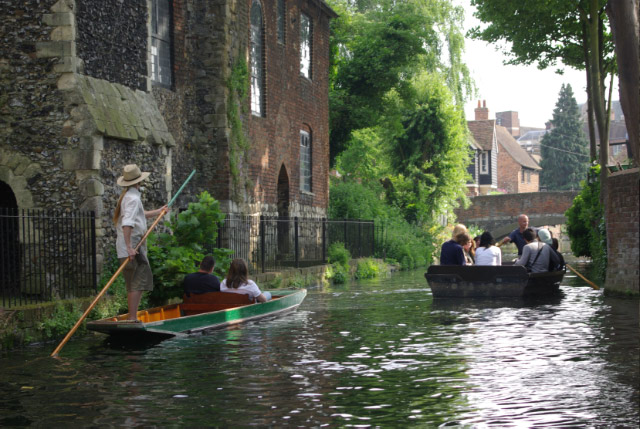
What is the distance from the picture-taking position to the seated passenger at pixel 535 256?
62.5 ft

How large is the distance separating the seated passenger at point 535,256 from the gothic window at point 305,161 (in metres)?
10.2

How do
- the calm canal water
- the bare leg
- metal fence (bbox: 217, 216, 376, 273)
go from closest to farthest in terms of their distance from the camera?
the calm canal water, the bare leg, metal fence (bbox: 217, 216, 376, 273)

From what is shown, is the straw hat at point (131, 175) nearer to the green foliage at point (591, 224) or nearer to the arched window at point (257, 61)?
the arched window at point (257, 61)

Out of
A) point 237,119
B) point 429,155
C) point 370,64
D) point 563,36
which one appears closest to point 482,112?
point 429,155

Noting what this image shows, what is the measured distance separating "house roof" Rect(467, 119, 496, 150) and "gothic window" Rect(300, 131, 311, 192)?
4540cm

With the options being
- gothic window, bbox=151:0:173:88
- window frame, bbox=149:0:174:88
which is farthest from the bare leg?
gothic window, bbox=151:0:173:88

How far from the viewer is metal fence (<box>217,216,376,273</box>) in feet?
66.9

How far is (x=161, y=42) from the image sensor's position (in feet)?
67.0

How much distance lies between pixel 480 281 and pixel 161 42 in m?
9.05

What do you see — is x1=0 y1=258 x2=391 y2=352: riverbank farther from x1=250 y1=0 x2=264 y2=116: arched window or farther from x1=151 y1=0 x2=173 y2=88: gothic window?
x1=250 y1=0 x2=264 y2=116: arched window

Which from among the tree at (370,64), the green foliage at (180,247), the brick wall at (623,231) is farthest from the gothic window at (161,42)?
the tree at (370,64)

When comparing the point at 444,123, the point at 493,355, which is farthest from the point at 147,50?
the point at 444,123

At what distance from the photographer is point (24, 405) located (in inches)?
308

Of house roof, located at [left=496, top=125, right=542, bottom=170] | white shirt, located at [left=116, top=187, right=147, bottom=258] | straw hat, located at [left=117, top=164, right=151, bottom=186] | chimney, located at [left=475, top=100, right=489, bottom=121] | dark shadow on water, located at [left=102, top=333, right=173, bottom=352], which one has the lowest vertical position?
dark shadow on water, located at [left=102, top=333, right=173, bottom=352]
